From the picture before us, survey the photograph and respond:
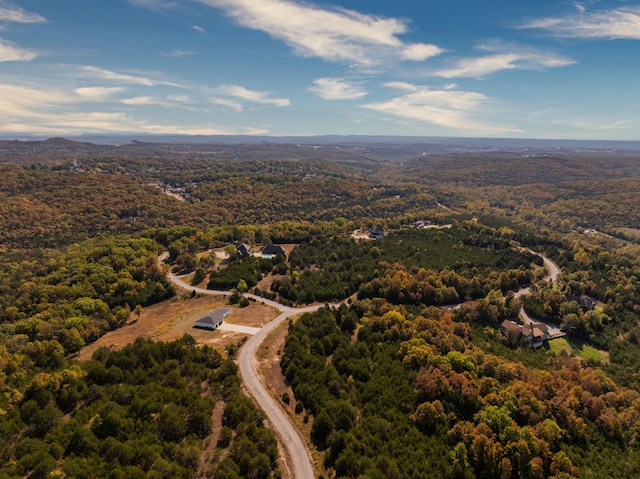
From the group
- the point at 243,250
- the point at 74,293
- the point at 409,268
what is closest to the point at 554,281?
the point at 409,268

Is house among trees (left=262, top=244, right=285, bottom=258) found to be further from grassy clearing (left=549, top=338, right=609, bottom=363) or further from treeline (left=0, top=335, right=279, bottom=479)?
grassy clearing (left=549, top=338, right=609, bottom=363)

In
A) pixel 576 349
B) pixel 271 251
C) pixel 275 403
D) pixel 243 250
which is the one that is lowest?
pixel 576 349

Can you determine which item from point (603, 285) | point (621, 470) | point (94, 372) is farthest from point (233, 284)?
point (603, 285)

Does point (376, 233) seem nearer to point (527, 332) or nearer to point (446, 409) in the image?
point (527, 332)

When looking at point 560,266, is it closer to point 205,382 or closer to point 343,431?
point 343,431

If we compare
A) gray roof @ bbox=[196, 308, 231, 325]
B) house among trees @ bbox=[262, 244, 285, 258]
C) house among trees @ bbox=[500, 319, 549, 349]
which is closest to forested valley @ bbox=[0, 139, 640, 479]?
house among trees @ bbox=[500, 319, 549, 349]

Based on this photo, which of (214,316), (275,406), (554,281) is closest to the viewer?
(275,406)
